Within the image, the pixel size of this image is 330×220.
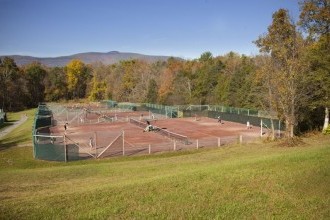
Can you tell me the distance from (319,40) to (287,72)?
6.29 m

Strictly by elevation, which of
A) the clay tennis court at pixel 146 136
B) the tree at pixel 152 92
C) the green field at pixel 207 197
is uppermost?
the tree at pixel 152 92

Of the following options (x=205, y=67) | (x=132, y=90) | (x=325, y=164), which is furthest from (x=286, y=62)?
(x=132, y=90)

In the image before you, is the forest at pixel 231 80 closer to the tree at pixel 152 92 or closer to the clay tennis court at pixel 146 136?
the tree at pixel 152 92

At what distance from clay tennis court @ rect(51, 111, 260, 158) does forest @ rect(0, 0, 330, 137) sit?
5.66 m

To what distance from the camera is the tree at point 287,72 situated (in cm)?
2877

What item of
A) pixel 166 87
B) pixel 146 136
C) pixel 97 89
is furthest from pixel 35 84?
pixel 146 136

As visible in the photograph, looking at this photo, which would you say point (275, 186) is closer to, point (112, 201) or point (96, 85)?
point (112, 201)

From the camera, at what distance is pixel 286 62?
97.2 ft

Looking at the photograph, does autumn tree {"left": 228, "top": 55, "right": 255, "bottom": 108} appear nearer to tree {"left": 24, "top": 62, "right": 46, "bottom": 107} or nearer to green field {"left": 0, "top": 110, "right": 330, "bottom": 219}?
green field {"left": 0, "top": 110, "right": 330, "bottom": 219}

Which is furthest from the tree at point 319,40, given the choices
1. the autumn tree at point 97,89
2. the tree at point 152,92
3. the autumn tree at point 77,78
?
the autumn tree at point 77,78

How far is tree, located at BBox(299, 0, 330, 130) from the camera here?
103 ft

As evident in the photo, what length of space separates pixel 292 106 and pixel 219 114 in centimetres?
3089

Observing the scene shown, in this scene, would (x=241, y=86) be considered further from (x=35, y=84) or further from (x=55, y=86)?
(x=35, y=84)

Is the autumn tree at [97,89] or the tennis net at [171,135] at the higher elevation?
the autumn tree at [97,89]
